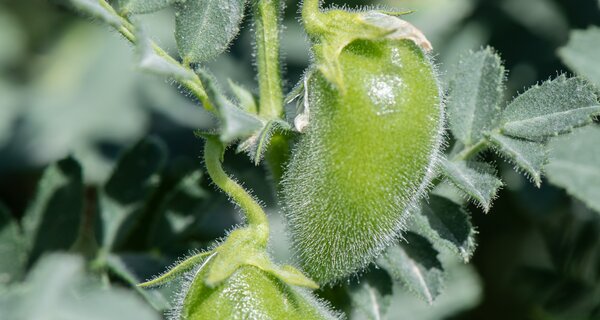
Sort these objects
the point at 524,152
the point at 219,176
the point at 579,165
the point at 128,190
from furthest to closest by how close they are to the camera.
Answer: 1. the point at 128,190
2. the point at 579,165
3. the point at 524,152
4. the point at 219,176

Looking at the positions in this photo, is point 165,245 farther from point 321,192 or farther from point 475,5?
point 475,5

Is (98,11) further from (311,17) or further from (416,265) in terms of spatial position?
(416,265)

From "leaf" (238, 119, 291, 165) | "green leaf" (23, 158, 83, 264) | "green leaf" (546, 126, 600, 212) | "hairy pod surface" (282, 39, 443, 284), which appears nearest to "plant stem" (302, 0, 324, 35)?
"hairy pod surface" (282, 39, 443, 284)

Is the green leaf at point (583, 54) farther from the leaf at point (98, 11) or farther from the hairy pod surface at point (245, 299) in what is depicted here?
the leaf at point (98, 11)

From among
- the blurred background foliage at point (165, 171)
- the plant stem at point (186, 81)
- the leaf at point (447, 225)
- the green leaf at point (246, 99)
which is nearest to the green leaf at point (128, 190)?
the blurred background foliage at point (165, 171)

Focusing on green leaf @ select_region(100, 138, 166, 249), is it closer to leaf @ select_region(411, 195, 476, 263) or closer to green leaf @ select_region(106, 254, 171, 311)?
green leaf @ select_region(106, 254, 171, 311)

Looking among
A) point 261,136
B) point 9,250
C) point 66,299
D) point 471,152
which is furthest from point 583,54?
point 9,250
